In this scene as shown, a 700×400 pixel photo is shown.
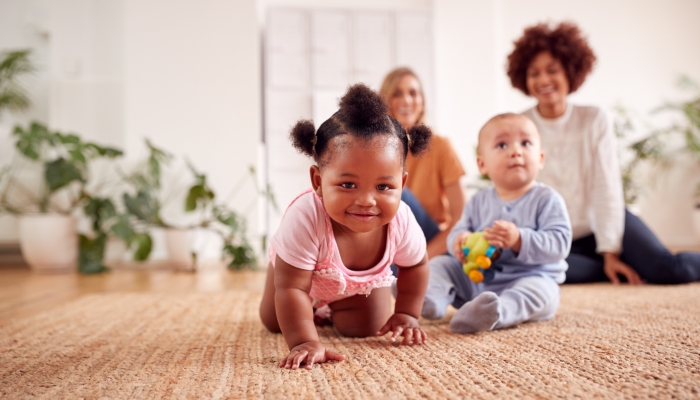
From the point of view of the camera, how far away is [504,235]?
1.30m

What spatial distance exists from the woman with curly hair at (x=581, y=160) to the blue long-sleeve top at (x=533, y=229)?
2.73ft

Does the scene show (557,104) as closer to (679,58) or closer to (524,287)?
(524,287)

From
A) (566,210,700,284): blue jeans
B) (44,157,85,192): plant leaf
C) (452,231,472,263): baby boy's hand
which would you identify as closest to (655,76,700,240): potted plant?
(566,210,700,284): blue jeans

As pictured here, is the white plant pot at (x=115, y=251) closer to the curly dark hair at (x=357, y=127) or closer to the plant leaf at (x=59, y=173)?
the plant leaf at (x=59, y=173)

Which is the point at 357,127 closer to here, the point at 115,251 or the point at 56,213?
the point at 56,213

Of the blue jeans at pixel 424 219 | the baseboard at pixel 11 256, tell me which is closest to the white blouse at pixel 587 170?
the blue jeans at pixel 424 219

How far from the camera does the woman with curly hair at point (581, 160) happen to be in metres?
2.16

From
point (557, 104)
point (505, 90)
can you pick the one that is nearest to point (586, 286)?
point (557, 104)

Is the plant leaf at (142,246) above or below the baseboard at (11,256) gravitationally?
above

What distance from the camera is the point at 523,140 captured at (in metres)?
1.43

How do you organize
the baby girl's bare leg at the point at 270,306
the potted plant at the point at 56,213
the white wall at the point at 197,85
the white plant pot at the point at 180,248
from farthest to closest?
the white wall at the point at 197,85 → the white plant pot at the point at 180,248 → the potted plant at the point at 56,213 → the baby girl's bare leg at the point at 270,306

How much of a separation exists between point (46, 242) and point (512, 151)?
116 inches

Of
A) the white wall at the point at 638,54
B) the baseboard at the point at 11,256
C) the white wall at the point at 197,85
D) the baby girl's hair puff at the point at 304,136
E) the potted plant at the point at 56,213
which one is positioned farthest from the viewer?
the white wall at the point at 638,54

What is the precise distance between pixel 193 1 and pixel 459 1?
7.25 ft
